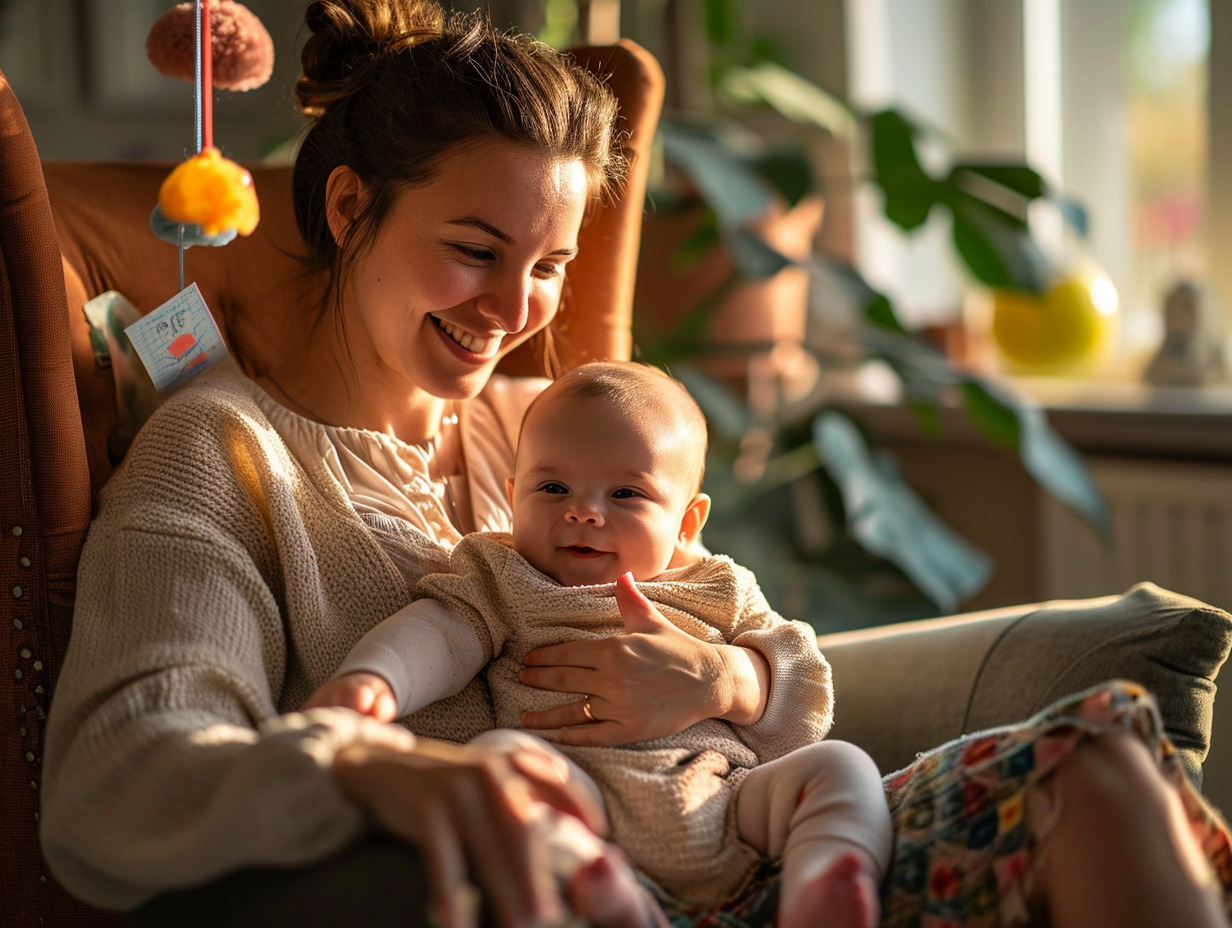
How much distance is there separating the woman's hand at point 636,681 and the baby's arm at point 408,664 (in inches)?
2.3

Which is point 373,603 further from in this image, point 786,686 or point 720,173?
point 720,173

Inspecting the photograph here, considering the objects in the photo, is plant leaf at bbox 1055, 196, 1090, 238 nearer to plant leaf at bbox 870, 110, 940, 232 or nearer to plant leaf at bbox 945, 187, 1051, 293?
plant leaf at bbox 945, 187, 1051, 293

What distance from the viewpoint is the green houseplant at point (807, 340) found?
80.2 inches

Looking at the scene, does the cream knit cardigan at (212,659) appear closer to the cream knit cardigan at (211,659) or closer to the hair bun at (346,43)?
the cream knit cardigan at (211,659)

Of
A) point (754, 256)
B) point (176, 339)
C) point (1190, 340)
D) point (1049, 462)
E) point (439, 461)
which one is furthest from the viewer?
point (1190, 340)

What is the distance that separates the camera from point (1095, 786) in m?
0.81

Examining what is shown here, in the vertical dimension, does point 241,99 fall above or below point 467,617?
above

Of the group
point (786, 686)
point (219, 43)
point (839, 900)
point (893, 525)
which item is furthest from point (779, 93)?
point (839, 900)

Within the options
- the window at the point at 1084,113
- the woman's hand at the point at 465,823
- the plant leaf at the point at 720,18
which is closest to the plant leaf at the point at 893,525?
the window at the point at 1084,113

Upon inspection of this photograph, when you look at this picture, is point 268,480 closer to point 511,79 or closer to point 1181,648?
point 511,79

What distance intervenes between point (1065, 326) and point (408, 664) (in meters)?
1.90

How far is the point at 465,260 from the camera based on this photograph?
1.12 metres

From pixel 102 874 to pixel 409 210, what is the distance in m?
0.61

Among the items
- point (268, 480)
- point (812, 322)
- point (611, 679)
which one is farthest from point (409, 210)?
point (812, 322)
